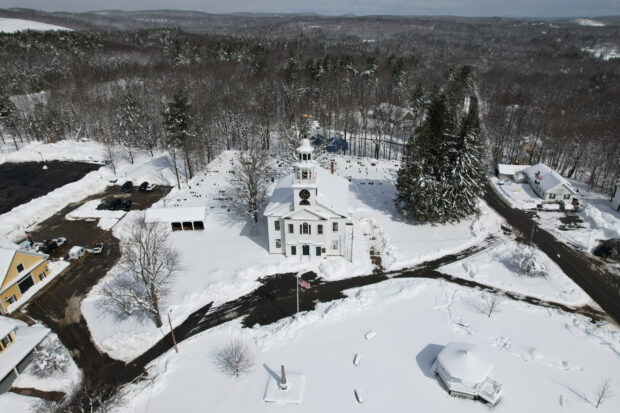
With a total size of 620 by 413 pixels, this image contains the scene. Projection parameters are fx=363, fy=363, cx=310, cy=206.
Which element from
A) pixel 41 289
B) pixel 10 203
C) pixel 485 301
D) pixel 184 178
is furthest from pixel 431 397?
pixel 10 203

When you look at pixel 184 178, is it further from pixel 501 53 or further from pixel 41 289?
pixel 501 53

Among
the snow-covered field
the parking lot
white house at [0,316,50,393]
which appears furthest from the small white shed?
the parking lot

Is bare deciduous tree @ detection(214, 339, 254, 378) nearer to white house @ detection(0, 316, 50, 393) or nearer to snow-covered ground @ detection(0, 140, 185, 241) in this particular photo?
white house @ detection(0, 316, 50, 393)

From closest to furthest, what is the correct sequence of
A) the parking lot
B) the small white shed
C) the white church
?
the white church < the small white shed < the parking lot

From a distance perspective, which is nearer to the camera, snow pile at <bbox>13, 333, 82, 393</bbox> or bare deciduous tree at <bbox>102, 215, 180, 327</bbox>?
snow pile at <bbox>13, 333, 82, 393</bbox>

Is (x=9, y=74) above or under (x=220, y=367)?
above

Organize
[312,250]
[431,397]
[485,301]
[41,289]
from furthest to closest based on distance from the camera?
[312,250] < [41,289] < [485,301] < [431,397]

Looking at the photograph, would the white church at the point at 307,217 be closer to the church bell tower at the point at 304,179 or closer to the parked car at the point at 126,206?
the church bell tower at the point at 304,179
